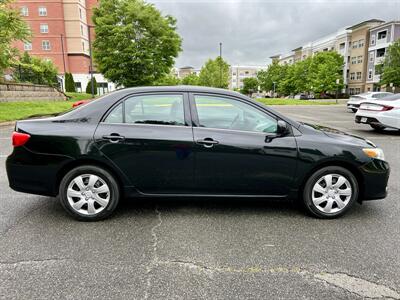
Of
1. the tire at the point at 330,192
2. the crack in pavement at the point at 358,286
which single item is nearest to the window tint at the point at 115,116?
the tire at the point at 330,192

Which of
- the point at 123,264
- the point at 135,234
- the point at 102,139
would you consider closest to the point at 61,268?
the point at 123,264

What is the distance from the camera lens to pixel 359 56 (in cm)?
5869

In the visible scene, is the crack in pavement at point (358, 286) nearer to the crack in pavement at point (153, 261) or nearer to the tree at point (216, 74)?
the crack in pavement at point (153, 261)

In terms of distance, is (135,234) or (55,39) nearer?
(135,234)

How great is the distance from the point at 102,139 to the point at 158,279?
1.69 meters

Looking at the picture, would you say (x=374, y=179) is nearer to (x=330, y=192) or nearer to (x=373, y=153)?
(x=373, y=153)

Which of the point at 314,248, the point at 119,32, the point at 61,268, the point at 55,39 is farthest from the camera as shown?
the point at 55,39

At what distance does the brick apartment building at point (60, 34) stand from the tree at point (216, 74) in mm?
19280

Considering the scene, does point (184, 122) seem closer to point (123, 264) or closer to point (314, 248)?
point (123, 264)

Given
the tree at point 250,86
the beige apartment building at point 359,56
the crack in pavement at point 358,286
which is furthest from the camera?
the tree at point 250,86

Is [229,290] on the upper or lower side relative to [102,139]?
lower

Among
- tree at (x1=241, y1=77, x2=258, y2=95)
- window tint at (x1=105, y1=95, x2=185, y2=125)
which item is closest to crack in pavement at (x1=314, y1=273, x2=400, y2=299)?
window tint at (x1=105, y1=95, x2=185, y2=125)

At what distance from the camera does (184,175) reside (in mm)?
3584

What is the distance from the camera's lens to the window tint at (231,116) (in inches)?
143
